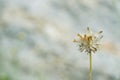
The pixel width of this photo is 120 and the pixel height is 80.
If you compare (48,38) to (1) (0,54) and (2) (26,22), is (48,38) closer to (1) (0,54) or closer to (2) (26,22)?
(2) (26,22)

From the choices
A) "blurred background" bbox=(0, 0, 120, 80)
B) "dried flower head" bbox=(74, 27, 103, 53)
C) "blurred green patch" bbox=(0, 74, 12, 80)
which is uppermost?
"blurred background" bbox=(0, 0, 120, 80)

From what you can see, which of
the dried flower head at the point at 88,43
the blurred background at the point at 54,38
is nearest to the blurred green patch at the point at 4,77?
the blurred background at the point at 54,38

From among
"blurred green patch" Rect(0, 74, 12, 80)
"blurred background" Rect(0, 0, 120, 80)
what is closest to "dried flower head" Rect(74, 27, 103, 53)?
"blurred background" Rect(0, 0, 120, 80)

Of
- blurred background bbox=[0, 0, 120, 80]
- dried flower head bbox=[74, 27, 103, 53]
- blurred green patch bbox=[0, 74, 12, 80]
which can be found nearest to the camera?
dried flower head bbox=[74, 27, 103, 53]

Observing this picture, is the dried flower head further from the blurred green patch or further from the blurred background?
the blurred green patch

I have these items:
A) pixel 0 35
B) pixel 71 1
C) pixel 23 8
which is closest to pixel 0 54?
pixel 0 35

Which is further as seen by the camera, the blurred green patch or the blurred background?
the blurred background

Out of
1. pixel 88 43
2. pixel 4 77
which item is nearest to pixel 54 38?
pixel 4 77

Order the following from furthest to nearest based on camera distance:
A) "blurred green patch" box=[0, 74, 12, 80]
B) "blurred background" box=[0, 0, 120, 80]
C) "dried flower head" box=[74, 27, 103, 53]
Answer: "blurred background" box=[0, 0, 120, 80] < "blurred green patch" box=[0, 74, 12, 80] < "dried flower head" box=[74, 27, 103, 53]

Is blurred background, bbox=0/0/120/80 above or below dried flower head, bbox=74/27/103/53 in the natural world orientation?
above

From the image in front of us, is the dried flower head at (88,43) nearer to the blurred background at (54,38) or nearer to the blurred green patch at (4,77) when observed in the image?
the blurred background at (54,38)
